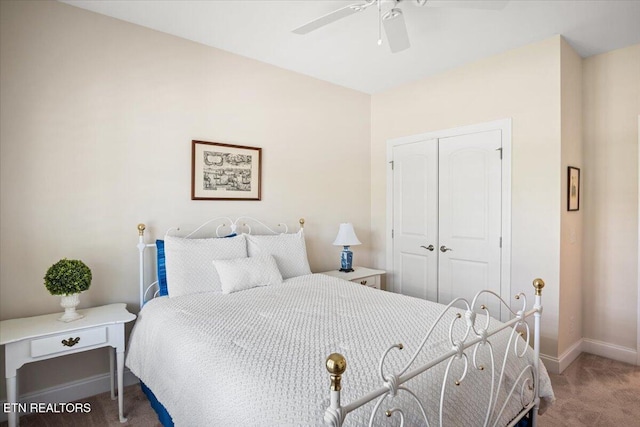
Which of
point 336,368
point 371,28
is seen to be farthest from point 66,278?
point 371,28

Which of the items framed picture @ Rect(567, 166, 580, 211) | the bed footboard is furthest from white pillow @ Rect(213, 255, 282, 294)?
framed picture @ Rect(567, 166, 580, 211)

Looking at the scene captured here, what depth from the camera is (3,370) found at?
2275mm

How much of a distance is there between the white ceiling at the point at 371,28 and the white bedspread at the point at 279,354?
197 centimetres

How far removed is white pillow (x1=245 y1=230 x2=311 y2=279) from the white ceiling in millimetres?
1688

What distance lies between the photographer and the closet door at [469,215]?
3.32m

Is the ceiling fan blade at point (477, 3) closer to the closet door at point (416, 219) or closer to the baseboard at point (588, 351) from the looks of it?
the closet door at point (416, 219)

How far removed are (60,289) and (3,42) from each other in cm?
160

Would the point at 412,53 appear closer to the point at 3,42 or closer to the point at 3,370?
the point at 3,42

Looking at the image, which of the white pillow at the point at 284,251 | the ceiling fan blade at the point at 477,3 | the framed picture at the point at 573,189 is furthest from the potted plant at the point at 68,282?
the framed picture at the point at 573,189

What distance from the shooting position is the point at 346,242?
3695 mm

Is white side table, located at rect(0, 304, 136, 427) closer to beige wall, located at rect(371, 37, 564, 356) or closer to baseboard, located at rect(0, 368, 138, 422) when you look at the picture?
baseboard, located at rect(0, 368, 138, 422)

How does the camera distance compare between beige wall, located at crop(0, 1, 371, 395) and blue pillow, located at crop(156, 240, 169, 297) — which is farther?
blue pillow, located at crop(156, 240, 169, 297)

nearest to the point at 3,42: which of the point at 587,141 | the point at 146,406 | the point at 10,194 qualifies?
the point at 10,194

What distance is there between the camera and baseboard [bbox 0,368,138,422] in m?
2.34
